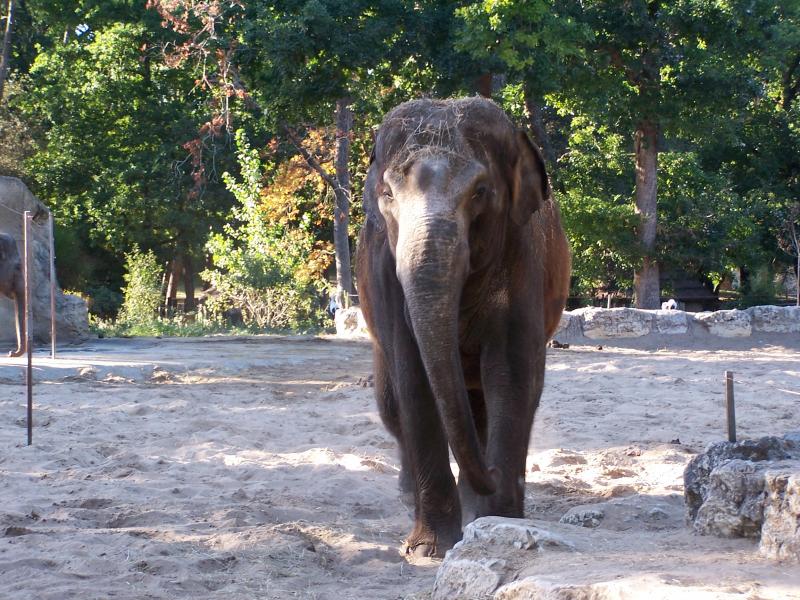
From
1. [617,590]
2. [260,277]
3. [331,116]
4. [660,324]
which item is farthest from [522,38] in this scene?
[617,590]

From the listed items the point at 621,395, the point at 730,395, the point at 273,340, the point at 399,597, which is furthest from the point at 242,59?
the point at 399,597

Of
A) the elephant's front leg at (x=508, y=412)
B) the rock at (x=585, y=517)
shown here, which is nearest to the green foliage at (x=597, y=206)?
the rock at (x=585, y=517)

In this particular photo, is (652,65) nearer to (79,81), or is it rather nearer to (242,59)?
(242,59)

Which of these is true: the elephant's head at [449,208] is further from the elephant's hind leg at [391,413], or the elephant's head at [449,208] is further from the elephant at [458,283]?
the elephant's hind leg at [391,413]

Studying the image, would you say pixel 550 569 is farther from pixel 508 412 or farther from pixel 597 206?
pixel 597 206

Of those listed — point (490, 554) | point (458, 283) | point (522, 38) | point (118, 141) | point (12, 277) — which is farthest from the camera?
point (118, 141)

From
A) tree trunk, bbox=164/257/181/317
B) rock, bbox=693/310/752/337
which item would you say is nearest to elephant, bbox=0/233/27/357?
rock, bbox=693/310/752/337

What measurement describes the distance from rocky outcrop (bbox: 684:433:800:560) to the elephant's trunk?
2.75 ft

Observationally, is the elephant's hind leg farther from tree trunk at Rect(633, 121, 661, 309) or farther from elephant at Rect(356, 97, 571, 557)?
tree trunk at Rect(633, 121, 661, 309)

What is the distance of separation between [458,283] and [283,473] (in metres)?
2.98

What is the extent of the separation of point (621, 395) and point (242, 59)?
9.62 m

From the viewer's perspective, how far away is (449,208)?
4293 millimetres

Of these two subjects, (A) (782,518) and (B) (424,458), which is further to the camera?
(B) (424,458)

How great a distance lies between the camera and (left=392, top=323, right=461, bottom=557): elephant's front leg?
4.95 metres
